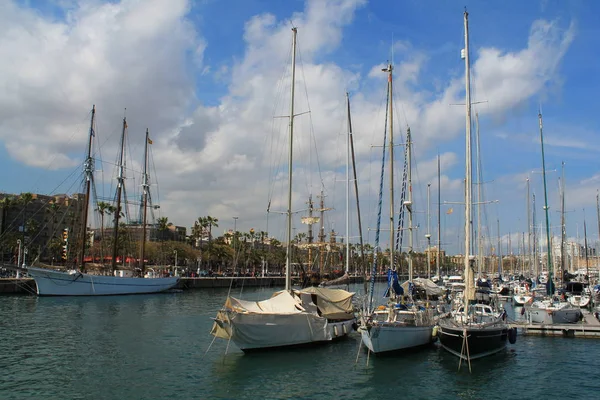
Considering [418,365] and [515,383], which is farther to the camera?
[418,365]

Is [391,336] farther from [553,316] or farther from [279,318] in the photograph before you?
[553,316]

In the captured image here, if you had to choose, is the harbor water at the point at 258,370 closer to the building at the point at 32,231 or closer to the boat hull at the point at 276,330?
the boat hull at the point at 276,330

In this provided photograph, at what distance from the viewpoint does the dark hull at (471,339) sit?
2505 centimetres

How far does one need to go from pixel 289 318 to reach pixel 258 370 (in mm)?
4389

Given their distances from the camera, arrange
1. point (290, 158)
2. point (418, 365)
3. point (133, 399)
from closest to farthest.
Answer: point (133, 399), point (418, 365), point (290, 158)

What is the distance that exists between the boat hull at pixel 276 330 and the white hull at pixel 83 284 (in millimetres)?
46890

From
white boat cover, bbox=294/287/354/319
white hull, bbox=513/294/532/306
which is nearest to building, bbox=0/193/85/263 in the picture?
white boat cover, bbox=294/287/354/319

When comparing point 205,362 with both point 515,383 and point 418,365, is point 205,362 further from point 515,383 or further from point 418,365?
point 515,383

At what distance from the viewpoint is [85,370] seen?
23.0 meters

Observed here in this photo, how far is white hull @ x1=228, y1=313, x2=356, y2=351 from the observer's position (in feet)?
84.1

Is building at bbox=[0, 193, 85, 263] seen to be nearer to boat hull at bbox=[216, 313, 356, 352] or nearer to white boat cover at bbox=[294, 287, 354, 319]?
white boat cover at bbox=[294, 287, 354, 319]

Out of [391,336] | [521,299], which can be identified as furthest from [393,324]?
[521,299]

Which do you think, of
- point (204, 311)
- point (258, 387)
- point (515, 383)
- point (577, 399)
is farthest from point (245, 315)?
point (204, 311)

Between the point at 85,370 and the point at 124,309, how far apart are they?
2961cm
